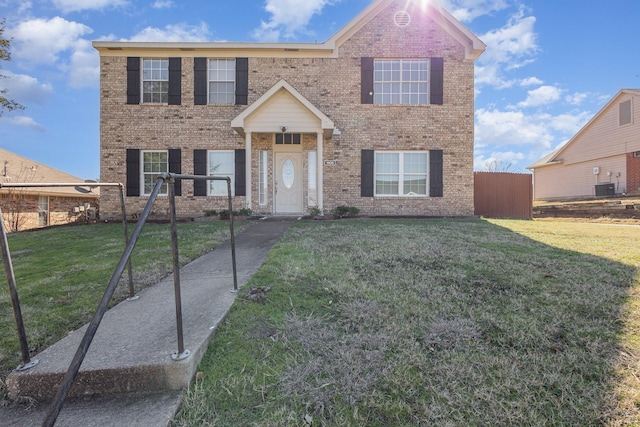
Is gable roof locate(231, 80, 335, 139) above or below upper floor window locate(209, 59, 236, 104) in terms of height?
below

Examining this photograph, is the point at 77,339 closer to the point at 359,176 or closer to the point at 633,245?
the point at 633,245

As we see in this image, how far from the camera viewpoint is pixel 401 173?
1157 cm

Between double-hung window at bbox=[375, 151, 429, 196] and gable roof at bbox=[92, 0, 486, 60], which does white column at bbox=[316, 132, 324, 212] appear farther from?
gable roof at bbox=[92, 0, 486, 60]

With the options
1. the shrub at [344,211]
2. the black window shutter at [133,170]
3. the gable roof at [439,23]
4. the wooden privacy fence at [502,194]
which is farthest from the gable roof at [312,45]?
the shrub at [344,211]

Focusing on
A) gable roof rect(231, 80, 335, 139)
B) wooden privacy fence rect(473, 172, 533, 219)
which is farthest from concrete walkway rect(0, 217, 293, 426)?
wooden privacy fence rect(473, 172, 533, 219)

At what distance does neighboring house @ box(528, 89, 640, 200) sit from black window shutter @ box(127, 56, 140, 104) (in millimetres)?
23534

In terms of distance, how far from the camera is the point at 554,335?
2.39 metres

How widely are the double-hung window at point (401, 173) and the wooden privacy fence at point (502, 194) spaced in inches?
111

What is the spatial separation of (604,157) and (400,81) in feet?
52.9

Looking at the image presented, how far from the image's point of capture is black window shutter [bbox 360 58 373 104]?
37.4 feet

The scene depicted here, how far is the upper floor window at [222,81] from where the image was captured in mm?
11523

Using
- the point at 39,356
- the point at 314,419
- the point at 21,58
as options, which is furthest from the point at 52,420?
the point at 21,58

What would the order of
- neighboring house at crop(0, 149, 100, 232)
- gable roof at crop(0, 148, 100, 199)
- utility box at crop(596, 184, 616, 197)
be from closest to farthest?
neighboring house at crop(0, 149, 100, 232) < gable roof at crop(0, 148, 100, 199) < utility box at crop(596, 184, 616, 197)

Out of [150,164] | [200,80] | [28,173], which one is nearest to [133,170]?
[150,164]
